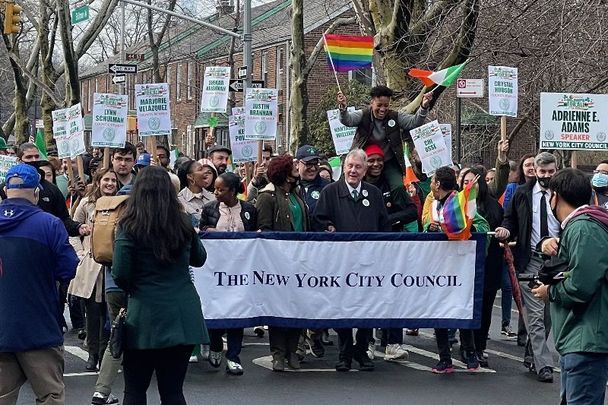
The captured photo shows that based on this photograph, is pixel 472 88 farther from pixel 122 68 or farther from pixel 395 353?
pixel 122 68

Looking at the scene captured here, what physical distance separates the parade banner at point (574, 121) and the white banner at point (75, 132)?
17.6ft

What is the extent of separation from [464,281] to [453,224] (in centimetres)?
64

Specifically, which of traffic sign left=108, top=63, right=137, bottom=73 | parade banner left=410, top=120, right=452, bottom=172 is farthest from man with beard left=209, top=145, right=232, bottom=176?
traffic sign left=108, top=63, right=137, bottom=73

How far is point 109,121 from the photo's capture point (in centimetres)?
1281

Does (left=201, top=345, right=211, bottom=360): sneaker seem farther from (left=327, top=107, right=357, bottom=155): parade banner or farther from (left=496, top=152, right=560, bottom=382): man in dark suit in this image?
(left=327, top=107, right=357, bottom=155): parade banner

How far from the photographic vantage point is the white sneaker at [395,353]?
11.0m

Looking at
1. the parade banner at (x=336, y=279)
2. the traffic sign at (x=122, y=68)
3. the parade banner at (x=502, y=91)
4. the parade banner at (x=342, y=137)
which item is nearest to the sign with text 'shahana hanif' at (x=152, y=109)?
the parade banner at (x=336, y=279)

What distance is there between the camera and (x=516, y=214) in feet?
35.3

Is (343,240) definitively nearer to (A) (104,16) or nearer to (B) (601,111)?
(B) (601,111)

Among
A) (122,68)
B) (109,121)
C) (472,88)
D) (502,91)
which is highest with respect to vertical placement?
(122,68)

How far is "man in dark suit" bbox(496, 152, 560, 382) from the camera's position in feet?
33.6

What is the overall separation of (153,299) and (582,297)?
8.07 feet

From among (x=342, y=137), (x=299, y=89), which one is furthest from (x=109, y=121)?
(x=299, y=89)

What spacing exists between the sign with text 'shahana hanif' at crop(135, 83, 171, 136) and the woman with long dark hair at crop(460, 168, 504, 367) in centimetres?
389
